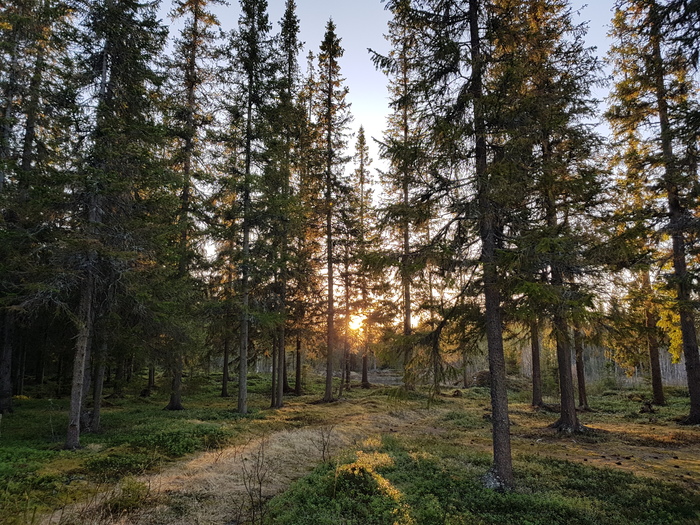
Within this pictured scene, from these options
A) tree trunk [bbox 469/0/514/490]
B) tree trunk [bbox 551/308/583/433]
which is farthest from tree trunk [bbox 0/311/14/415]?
tree trunk [bbox 551/308/583/433]

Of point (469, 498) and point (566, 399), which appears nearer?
point (469, 498)

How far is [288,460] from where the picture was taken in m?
9.51

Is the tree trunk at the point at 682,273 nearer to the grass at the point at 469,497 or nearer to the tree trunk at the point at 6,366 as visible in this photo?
the grass at the point at 469,497

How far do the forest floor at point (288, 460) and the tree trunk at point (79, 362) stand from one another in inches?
26.1

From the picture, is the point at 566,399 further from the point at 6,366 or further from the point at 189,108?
the point at 6,366

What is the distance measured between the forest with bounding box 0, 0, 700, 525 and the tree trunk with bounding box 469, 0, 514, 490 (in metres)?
0.05

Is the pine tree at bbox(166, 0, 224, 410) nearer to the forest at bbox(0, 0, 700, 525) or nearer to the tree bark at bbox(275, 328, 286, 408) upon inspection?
the forest at bbox(0, 0, 700, 525)

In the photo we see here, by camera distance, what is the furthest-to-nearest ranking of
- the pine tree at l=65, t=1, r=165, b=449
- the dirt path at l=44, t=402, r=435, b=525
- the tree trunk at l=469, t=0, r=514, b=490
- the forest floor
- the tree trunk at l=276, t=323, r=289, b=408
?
the tree trunk at l=276, t=323, r=289, b=408 → the pine tree at l=65, t=1, r=165, b=449 → the tree trunk at l=469, t=0, r=514, b=490 → the forest floor → the dirt path at l=44, t=402, r=435, b=525

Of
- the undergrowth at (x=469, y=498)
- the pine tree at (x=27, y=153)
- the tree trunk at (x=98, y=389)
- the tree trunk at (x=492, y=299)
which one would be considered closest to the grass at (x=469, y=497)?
the undergrowth at (x=469, y=498)

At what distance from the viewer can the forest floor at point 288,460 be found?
603 centimetres

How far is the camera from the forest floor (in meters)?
6.03

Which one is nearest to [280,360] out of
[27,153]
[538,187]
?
[27,153]

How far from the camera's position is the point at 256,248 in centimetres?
1753

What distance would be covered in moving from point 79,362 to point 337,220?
51.3 feet
